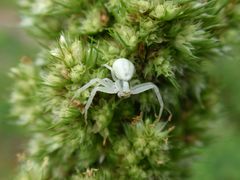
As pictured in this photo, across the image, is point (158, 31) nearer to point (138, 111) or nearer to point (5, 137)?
point (138, 111)

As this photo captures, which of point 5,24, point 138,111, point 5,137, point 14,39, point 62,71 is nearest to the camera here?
point 62,71

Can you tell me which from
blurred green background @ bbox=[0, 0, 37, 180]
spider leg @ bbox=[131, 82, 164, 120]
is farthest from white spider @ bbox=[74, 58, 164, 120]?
blurred green background @ bbox=[0, 0, 37, 180]

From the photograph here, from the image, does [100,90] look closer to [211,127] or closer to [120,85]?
[120,85]

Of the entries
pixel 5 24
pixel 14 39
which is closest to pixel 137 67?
pixel 14 39

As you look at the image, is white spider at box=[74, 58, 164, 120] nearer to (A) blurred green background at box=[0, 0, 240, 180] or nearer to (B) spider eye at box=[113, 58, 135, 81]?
(B) spider eye at box=[113, 58, 135, 81]

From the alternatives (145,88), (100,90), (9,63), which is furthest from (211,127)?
(9,63)

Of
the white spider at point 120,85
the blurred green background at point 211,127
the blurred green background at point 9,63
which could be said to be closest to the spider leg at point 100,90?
the white spider at point 120,85
